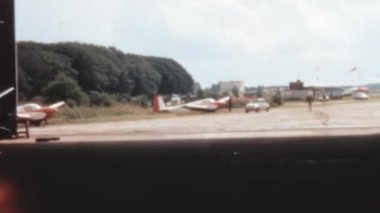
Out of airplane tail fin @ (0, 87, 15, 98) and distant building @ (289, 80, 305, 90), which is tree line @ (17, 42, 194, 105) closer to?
airplane tail fin @ (0, 87, 15, 98)

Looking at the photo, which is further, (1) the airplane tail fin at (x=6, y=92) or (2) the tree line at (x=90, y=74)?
(2) the tree line at (x=90, y=74)

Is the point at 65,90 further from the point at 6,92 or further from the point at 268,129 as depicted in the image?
the point at 268,129

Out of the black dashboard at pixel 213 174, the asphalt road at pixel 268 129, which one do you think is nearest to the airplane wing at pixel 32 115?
the asphalt road at pixel 268 129

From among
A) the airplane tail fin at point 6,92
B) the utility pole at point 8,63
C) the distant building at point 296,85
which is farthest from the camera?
the distant building at point 296,85

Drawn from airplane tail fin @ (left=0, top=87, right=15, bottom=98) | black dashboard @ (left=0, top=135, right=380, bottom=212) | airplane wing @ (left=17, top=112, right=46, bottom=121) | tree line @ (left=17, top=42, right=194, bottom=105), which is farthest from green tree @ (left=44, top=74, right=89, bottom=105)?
black dashboard @ (left=0, top=135, right=380, bottom=212)

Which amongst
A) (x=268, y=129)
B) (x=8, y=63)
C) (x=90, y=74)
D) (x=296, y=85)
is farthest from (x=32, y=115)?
(x=296, y=85)

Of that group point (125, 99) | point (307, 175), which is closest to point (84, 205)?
point (125, 99)

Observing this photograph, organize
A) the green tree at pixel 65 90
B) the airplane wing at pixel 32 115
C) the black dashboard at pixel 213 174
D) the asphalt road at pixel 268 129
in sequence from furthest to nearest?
the airplane wing at pixel 32 115 < the green tree at pixel 65 90 < the asphalt road at pixel 268 129 < the black dashboard at pixel 213 174

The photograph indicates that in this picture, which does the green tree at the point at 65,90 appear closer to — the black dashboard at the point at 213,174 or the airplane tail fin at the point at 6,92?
the airplane tail fin at the point at 6,92

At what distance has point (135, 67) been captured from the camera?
29.9 ft

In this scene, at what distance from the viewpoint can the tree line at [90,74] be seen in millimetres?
7922

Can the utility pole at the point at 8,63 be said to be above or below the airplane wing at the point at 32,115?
above

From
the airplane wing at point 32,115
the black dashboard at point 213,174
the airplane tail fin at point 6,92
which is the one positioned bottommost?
the black dashboard at point 213,174

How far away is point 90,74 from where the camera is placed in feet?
27.0
